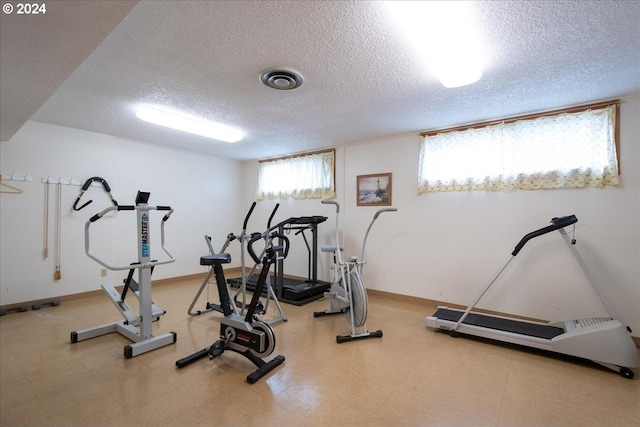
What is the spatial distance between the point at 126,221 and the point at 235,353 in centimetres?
345

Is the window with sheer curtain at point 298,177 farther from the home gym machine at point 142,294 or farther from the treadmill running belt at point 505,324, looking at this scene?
the home gym machine at point 142,294

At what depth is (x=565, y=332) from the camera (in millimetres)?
2557

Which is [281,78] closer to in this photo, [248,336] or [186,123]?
[186,123]

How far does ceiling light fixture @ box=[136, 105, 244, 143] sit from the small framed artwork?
2.14 meters

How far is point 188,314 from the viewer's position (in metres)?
3.54

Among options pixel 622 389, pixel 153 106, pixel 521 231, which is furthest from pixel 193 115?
pixel 622 389

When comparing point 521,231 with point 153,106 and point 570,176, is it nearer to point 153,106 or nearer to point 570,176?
point 570,176

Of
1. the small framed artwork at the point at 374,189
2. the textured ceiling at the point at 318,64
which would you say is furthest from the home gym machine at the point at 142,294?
the small framed artwork at the point at 374,189

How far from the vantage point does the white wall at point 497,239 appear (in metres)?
2.81

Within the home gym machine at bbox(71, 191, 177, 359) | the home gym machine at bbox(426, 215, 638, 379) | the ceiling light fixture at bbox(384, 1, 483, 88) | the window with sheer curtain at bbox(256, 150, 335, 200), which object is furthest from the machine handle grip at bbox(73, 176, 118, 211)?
the home gym machine at bbox(426, 215, 638, 379)

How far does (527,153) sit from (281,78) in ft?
9.87

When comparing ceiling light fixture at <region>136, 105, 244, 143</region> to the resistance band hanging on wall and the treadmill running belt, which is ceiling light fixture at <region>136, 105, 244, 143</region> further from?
the treadmill running belt

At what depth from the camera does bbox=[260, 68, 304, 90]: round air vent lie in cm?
234

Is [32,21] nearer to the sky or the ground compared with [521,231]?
nearer to the sky
